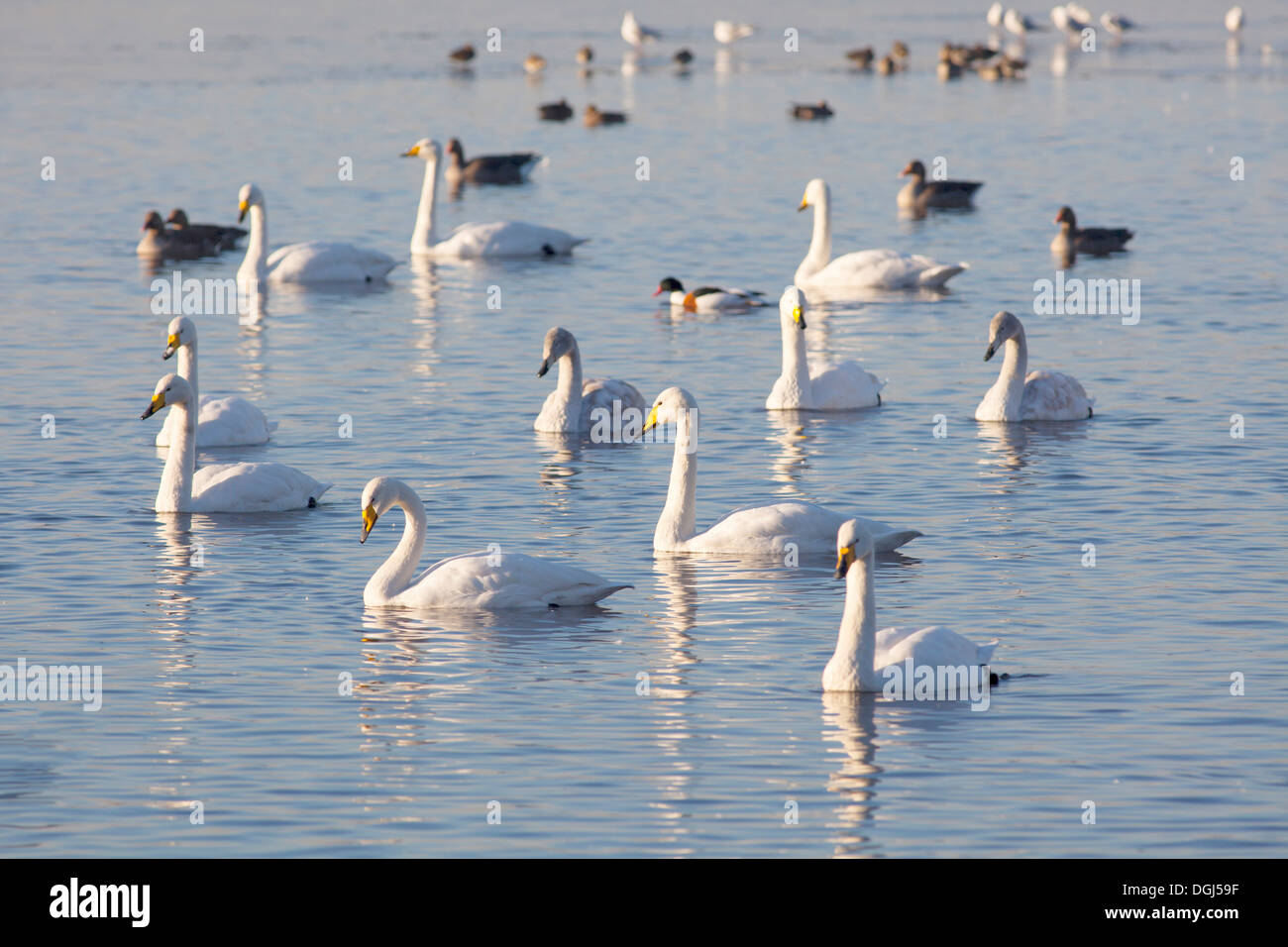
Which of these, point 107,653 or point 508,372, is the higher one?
point 508,372

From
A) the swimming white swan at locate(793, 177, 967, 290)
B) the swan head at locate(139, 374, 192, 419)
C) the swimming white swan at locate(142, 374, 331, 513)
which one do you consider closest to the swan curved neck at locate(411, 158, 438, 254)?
the swimming white swan at locate(793, 177, 967, 290)

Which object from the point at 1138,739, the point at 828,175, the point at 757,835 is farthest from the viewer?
the point at 828,175

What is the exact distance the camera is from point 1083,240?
1341 inches

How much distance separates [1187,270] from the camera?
107 feet

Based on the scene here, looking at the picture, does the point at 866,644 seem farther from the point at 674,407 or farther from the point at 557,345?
the point at 557,345

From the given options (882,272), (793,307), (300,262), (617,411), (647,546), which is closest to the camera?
(647,546)

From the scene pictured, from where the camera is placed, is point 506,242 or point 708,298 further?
point 506,242

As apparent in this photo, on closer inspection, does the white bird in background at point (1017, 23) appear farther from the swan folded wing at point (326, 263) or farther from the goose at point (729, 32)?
the swan folded wing at point (326, 263)

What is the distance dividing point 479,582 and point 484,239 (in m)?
21.0

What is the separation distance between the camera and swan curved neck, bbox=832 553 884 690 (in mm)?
12383

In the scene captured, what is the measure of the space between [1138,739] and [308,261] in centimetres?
2196

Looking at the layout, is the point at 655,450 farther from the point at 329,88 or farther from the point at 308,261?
the point at 329,88

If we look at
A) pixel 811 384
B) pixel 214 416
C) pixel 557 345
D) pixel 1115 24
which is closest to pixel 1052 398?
pixel 811 384
